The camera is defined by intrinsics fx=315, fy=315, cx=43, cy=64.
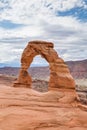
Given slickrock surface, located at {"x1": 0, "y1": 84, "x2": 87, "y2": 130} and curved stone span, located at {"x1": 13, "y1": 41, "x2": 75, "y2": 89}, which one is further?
curved stone span, located at {"x1": 13, "y1": 41, "x2": 75, "y2": 89}

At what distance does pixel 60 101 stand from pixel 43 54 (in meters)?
6.46

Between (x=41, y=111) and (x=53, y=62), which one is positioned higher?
(x=53, y=62)

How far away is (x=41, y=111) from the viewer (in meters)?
23.7

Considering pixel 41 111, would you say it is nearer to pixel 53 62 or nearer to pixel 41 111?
pixel 41 111

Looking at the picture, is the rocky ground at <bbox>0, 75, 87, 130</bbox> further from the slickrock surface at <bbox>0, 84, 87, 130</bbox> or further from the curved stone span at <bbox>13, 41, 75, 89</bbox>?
the curved stone span at <bbox>13, 41, 75, 89</bbox>

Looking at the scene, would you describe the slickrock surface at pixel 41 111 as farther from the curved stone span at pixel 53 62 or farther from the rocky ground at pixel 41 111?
the curved stone span at pixel 53 62

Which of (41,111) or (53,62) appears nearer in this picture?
(41,111)

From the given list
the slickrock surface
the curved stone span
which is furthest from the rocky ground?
the curved stone span

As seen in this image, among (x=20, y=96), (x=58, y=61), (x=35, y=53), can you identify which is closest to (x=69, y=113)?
(x=20, y=96)

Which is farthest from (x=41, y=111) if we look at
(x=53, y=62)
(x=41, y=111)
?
(x=53, y=62)

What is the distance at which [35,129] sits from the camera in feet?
67.1

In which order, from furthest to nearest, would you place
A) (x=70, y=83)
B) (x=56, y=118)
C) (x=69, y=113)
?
(x=70, y=83), (x=69, y=113), (x=56, y=118)

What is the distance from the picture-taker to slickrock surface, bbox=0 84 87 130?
2098cm

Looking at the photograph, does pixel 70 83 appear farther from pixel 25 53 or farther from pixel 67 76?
pixel 25 53
